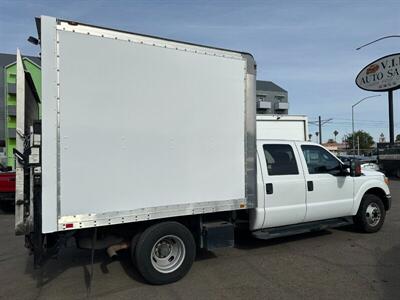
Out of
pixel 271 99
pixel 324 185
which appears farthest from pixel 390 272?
pixel 271 99

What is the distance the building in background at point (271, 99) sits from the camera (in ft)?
237

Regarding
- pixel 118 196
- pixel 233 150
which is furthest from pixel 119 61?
pixel 233 150

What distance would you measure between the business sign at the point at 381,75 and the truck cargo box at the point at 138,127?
23591mm

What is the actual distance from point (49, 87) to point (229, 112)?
256 cm

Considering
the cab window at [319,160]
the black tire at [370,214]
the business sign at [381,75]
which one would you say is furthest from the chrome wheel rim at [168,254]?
the business sign at [381,75]

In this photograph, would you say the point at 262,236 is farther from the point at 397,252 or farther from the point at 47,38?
the point at 47,38

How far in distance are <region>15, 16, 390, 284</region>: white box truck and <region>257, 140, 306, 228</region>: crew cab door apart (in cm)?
4

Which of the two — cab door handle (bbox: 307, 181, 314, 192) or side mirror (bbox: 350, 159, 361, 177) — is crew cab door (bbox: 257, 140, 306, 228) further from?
side mirror (bbox: 350, 159, 361, 177)

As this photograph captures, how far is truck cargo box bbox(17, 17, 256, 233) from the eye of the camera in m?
4.87

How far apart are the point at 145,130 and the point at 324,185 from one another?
154 inches

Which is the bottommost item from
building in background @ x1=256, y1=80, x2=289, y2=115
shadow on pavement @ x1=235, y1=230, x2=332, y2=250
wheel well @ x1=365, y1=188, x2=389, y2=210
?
shadow on pavement @ x1=235, y1=230, x2=332, y2=250

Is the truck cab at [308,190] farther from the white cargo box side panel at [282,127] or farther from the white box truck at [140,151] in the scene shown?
the white cargo box side panel at [282,127]

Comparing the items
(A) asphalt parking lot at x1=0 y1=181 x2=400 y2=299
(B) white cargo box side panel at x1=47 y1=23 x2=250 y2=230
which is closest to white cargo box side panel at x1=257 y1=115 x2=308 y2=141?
(A) asphalt parking lot at x1=0 y1=181 x2=400 y2=299

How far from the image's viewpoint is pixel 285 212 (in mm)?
7168
